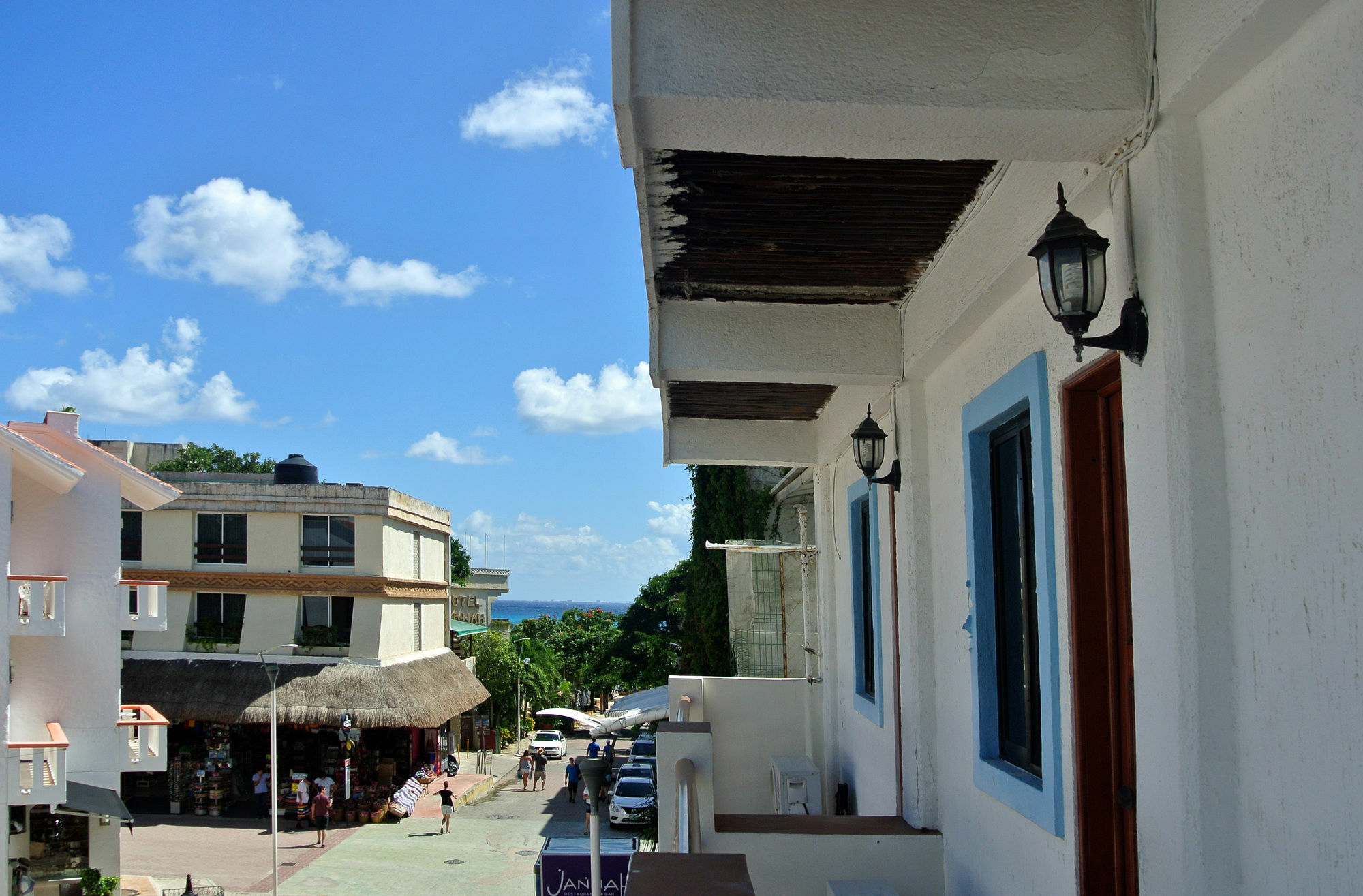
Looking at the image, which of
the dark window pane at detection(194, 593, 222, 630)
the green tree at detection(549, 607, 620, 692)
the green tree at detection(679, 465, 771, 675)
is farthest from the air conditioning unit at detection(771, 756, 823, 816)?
the green tree at detection(549, 607, 620, 692)

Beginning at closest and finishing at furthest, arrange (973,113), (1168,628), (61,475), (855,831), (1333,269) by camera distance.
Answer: (1333,269), (1168,628), (973,113), (855,831), (61,475)

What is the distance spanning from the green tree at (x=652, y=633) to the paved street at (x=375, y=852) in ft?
39.3

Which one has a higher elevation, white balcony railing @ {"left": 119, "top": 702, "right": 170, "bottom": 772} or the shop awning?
white balcony railing @ {"left": 119, "top": 702, "right": 170, "bottom": 772}

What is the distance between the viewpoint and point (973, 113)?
2.80m

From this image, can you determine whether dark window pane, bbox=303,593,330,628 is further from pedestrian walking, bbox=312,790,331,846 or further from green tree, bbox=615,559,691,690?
green tree, bbox=615,559,691,690

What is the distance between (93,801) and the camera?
1738 centimetres

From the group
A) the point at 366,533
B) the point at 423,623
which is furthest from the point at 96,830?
the point at 423,623

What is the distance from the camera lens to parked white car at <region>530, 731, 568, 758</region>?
3781 centimetres

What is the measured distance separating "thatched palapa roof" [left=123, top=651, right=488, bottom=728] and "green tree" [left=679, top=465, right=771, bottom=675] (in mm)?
8218

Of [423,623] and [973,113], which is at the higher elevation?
[973,113]

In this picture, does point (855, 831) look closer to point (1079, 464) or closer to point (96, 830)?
point (1079, 464)

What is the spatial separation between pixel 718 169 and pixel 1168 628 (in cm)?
220

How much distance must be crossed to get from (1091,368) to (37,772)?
18.2 metres

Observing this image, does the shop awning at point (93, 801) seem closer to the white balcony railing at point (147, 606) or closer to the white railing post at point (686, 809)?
the white balcony railing at point (147, 606)
